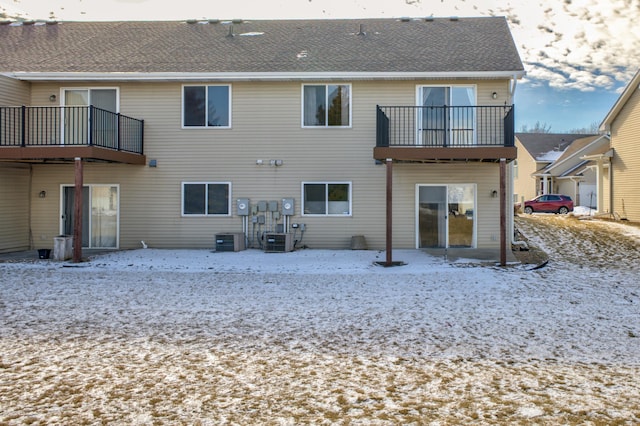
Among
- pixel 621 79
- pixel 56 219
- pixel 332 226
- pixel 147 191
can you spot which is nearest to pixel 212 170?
pixel 147 191

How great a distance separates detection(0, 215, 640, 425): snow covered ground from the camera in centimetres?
391

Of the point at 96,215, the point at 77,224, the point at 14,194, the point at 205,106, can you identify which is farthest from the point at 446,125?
the point at 14,194

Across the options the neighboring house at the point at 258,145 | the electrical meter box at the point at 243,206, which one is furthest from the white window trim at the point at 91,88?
the electrical meter box at the point at 243,206

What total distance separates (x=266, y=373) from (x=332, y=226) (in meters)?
9.28

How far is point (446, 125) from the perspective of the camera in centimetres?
1363

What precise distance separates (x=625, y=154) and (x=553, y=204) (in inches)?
318

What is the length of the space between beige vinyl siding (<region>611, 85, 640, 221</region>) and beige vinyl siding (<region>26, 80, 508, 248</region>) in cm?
1094

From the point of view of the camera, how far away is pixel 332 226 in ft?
45.5

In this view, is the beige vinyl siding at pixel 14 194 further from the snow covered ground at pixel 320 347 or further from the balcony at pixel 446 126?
the balcony at pixel 446 126

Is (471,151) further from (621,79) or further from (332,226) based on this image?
(621,79)

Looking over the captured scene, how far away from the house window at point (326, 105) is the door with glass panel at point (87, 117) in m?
5.51

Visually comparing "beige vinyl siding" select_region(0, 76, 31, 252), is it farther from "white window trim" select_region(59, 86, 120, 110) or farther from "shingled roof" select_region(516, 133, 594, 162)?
"shingled roof" select_region(516, 133, 594, 162)

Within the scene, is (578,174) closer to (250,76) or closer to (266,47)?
(266,47)

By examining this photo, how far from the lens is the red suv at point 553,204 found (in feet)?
95.7
